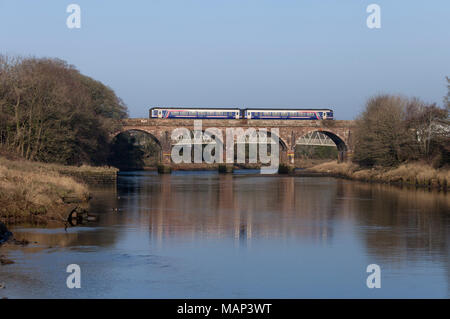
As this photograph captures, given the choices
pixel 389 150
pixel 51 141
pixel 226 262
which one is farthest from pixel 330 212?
pixel 389 150

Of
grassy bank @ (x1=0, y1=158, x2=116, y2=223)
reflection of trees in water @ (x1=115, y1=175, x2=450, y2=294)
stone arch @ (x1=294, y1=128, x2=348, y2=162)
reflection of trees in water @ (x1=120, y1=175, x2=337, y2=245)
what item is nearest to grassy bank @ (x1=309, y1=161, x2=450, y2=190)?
reflection of trees in water @ (x1=115, y1=175, x2=450, y2=294)

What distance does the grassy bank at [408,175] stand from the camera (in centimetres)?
5062

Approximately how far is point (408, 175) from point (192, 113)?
4033cm

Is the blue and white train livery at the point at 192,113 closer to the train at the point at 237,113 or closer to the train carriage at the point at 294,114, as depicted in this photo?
the train at the point at 237,113

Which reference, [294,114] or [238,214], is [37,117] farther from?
[294,114]

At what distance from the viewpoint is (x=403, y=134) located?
59469 mm

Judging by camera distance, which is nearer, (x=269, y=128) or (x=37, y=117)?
(x=37, y=117)

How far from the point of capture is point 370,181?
6200 cm

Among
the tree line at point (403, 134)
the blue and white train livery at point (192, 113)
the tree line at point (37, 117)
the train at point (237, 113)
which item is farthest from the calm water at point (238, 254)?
the train at point (237, 113)

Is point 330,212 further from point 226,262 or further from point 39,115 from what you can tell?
point 39,115

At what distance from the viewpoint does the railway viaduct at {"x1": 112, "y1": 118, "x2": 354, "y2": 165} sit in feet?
291

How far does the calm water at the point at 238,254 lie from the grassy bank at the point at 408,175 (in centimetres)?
1999

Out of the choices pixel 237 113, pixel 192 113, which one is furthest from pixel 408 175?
pixel 192 113

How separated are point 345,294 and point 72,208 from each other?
46.6 ft
